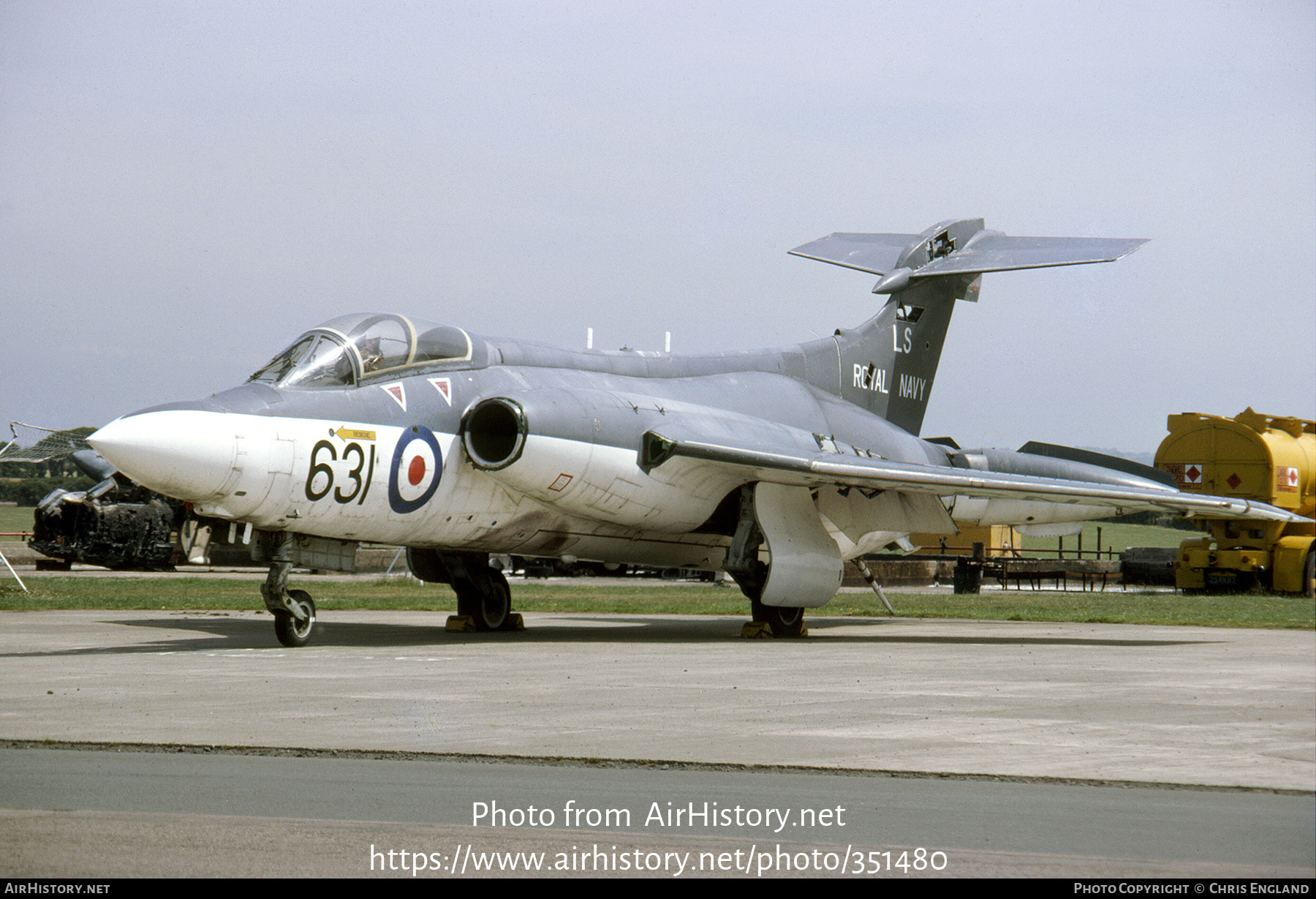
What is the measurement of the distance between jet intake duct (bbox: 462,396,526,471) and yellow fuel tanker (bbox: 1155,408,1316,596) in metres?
19.4

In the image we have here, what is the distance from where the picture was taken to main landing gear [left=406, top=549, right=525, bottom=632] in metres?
15.9

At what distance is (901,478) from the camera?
15.1 meters

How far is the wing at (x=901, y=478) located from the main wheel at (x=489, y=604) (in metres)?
2.66

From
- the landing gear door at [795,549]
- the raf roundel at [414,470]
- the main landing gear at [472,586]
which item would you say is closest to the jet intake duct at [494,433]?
the raf roundel at [414,470]

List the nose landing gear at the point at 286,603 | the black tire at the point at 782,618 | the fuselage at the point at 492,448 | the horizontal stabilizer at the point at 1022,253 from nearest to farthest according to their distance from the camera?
the fuselage at the point at 492,448, the nose landing gear at the point at 286,603, the black tire at the point at 782,618, the horizontal stabilizer at the point at 1022,253

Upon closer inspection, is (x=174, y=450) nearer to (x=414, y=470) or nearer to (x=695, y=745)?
(x=414, y=470)

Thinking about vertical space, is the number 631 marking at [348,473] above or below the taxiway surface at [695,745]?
above

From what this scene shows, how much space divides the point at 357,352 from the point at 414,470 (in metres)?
1.31

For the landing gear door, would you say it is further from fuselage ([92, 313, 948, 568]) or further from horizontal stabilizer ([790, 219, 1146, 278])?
horizontal stabilizer ([790, 219, 1146, 278])

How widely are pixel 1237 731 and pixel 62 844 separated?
19.2 ft

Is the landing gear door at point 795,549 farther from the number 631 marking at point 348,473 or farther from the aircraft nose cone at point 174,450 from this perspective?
the aircraft nose cone at point 174,450

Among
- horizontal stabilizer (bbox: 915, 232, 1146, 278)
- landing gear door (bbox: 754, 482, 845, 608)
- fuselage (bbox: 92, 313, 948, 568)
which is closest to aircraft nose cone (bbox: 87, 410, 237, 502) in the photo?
fuselage (bbox: 92, 313, 948, 568)

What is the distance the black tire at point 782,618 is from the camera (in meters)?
15.8

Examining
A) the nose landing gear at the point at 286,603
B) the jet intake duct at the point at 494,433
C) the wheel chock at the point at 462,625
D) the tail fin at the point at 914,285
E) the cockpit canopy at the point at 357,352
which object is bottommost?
the wheel chock at the point at 462,625
